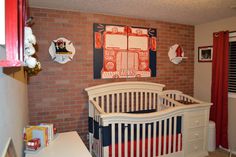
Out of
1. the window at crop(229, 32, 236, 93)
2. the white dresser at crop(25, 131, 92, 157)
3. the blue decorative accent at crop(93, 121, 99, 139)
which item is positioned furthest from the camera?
the window at crop(229, 32, 236, 93)

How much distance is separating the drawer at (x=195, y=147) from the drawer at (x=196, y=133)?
73 mm

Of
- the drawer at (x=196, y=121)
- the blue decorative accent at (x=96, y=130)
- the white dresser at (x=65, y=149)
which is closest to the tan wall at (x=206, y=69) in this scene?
the drawer at (x=196, y=121)

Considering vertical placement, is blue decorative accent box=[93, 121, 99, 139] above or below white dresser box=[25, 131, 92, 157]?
below

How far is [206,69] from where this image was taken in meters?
3.69

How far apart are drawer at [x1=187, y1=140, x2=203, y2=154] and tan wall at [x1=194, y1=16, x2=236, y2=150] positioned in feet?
2.49

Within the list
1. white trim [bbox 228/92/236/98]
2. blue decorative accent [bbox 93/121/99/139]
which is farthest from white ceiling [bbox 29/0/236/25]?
blue decorative accent [bbox 93/121/99/139]

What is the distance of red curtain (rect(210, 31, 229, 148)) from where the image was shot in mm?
3207

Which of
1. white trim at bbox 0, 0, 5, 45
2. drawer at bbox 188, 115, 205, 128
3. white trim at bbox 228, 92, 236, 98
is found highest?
white trim at bbox 0, 0, 5, 45

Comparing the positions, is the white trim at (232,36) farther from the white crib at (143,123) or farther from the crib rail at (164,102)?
the crib rail at (164,102)

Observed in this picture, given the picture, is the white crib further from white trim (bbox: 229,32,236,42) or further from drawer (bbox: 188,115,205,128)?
white trim (bbox: 229,32,236,42)

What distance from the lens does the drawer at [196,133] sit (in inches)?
112

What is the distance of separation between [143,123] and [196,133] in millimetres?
991

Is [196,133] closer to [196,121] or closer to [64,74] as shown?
[196,121]

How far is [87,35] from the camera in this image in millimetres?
3020
